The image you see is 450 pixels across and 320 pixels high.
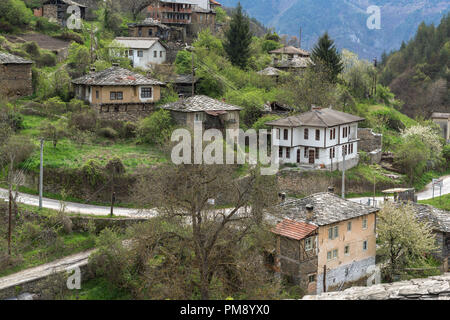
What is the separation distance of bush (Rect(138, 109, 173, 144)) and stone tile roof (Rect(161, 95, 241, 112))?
5.30 ft

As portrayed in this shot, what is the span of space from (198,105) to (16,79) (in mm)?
15954

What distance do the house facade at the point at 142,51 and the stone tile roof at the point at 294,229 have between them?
115 feet

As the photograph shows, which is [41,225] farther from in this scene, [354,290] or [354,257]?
[354,290]

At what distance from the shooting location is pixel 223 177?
97.1 feet

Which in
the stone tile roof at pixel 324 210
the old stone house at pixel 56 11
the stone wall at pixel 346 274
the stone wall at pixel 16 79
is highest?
the old stone house at pixel 56 11

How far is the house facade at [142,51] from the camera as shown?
63188 mm

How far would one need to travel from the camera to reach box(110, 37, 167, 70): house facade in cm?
6319

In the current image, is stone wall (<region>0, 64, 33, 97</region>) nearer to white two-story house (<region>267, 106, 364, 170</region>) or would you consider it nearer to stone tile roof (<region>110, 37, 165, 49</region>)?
stone tile roof (<region>110, 37, 165, 49</region>)

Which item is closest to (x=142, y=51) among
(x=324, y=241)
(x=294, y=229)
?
(x=294, y=229)

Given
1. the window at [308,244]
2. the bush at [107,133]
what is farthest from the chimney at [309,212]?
the bush at [107,133]

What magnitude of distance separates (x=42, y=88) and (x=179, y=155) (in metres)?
19.9

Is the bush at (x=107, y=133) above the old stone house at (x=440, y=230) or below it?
above

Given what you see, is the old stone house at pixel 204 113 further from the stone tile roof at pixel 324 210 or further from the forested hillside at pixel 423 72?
the forested hillside at pixel 423 72

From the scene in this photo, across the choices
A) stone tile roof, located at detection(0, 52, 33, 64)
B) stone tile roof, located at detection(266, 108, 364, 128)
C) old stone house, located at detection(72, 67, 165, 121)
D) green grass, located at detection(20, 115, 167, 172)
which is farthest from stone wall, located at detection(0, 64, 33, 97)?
stone tile roof, located at detection(266, 108, 364, 128)
